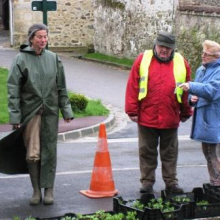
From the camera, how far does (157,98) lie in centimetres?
911

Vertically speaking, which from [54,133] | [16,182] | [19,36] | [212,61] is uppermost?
[212,61]

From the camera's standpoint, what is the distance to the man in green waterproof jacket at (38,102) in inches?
344

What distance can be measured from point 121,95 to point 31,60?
1291 cm

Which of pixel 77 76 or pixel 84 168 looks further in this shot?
pixel 77 76

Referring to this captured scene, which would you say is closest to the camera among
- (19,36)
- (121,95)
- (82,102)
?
(82,102)

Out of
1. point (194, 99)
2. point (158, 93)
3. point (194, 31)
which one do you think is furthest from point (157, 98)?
point (194, 31)

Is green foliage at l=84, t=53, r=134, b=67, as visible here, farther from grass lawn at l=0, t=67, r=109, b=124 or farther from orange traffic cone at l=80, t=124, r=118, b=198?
orange traffic cone at l=80, t=124, r=118, b=198

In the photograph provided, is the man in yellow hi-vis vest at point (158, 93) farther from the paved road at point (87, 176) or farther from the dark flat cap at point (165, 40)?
the paved road at point (87, 176)

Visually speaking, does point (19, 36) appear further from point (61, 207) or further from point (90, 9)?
point (61, 207)

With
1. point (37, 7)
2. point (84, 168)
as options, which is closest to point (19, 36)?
point (37, 7)

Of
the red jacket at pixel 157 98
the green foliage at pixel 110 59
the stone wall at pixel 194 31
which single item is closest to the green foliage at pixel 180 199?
the red jacket at pixel 157 98

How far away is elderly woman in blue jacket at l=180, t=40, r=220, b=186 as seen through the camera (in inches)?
352

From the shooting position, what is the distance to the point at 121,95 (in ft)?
71.1

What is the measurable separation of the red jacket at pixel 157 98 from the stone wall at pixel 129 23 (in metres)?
18.8
